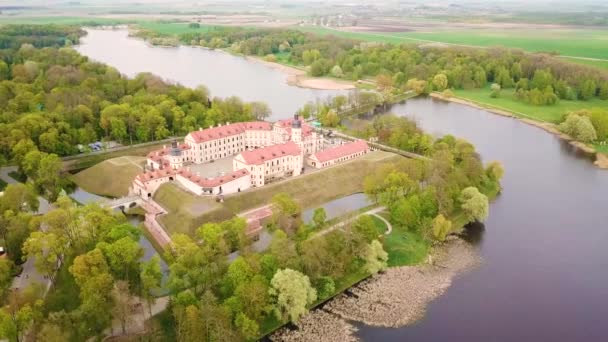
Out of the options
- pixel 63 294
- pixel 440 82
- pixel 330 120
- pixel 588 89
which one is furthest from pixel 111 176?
pixel 588 89

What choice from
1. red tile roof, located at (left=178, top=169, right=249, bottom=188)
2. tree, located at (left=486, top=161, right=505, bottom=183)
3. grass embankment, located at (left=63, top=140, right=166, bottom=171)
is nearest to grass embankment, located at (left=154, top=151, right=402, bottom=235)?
red tile roof, located at (left=178, top=169, right=249, bottom=188)

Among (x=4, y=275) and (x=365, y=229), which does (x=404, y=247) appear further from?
(x=4, y=275)

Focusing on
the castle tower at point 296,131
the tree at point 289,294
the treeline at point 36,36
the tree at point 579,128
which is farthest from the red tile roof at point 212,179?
the treeline at point 36,36

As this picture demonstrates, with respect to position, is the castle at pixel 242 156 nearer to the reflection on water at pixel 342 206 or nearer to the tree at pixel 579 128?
the reflection on water at pixel 342 206

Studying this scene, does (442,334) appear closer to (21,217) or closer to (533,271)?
(533,271)

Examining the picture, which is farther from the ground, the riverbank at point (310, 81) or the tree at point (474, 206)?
the tree at point (474, 206)

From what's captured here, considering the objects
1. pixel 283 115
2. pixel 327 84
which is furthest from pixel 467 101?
pixel 283 115
